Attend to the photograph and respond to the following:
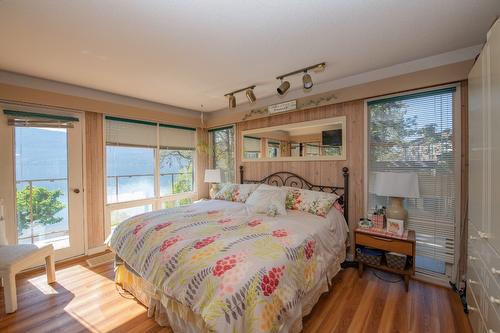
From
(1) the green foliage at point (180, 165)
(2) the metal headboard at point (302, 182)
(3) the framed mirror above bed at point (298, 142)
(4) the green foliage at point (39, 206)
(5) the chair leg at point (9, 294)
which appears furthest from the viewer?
(1) the green foliage at point (180, 165)

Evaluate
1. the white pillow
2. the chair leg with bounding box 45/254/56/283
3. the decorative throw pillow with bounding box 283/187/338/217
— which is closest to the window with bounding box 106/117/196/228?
the chair leg with bounding box 45/254/56/283

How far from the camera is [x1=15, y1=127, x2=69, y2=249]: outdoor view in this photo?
9.04 ft

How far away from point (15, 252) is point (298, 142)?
354 centimetres

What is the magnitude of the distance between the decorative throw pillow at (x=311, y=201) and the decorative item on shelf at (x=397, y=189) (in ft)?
1.78

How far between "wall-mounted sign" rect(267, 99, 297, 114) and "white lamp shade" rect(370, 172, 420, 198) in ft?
5.21

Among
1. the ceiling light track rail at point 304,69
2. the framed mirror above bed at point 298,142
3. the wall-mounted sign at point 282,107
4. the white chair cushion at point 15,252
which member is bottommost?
the white chair cushion at point 15,252

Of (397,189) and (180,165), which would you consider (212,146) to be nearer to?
(180,165)

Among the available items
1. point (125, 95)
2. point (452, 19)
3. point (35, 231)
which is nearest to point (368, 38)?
point (452, 19)

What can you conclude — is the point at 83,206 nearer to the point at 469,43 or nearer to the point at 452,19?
the point at 452,19

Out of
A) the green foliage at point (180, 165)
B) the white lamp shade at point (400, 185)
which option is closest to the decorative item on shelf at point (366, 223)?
the white lamp shade at point (400, 185)

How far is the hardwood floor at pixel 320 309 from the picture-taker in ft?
5.85

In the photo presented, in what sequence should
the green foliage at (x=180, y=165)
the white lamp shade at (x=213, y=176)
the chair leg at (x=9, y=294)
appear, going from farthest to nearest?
the green foliage at (x=180, y=165), the white lamp shade at (x=213, y=176), the chair leg at (x=9, y=294)

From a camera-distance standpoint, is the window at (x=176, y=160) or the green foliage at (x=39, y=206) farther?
the window at (x=176, y=160)

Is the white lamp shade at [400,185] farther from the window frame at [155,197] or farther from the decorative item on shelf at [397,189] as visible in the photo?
the window frame at [155,197]
